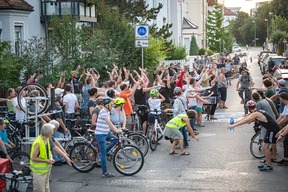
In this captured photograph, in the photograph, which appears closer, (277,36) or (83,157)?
(83,157)

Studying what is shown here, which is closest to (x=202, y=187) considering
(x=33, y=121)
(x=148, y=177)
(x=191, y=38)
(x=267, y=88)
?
(x=148, y=177)

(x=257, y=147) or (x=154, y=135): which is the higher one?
(x=154, y=135)

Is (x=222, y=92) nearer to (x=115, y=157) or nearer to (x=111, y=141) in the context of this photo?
(x=111, y=141)

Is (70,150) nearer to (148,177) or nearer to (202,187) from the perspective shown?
(148,177)

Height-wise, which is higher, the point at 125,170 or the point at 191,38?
the point at 191,38

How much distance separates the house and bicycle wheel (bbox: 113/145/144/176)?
12789 mm

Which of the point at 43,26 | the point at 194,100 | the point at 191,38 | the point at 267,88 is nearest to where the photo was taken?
the point at 267,88

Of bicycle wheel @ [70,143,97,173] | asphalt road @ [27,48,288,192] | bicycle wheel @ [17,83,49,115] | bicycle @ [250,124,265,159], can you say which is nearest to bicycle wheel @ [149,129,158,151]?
asphalt road @ [27,48,288,192]

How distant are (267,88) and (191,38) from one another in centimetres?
5146

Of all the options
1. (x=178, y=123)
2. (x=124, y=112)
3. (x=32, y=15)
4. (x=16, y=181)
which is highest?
(x=32, y=15)

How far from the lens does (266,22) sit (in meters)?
140

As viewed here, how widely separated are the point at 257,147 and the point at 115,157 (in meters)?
4.28

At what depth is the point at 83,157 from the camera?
1289cm

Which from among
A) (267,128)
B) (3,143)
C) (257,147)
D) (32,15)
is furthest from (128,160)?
(32,15)
